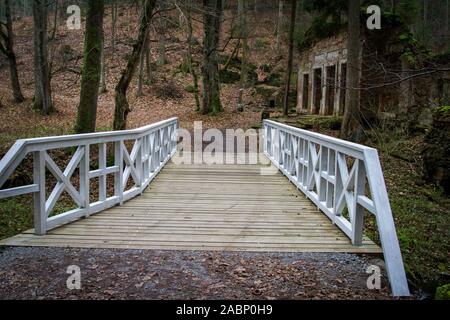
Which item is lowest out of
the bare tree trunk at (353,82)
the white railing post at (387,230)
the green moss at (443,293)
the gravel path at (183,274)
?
the gravel path at (183,274)

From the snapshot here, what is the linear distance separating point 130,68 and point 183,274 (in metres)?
7.70

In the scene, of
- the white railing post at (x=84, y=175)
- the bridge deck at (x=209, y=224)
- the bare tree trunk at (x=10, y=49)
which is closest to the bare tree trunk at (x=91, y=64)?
the bridge deck at (x=209, y=224)

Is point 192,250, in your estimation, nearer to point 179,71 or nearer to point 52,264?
point 52,264

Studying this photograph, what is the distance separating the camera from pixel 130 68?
1052 cm

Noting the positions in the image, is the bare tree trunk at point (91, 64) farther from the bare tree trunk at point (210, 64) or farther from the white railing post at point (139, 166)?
the bare tree trunk at point (210, 64)

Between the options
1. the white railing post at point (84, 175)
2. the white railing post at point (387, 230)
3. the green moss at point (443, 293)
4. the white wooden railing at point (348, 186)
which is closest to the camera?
the green moss at point (443, 293)

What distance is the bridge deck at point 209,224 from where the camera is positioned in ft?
15.1

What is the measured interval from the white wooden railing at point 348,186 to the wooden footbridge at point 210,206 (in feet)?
→ 0.03

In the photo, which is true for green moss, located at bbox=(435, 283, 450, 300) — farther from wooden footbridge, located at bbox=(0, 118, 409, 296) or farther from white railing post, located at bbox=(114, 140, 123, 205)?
white railing post, located at bbox=(114, 140, 123, 205)

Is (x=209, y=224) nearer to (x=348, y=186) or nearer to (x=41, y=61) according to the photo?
(x=348, y=186)

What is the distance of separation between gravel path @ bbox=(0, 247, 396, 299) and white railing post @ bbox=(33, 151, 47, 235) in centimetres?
45

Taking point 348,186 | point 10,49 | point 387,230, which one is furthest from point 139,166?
point 10,49

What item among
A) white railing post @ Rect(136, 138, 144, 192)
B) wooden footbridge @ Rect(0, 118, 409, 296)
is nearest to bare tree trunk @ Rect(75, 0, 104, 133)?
wooden footbridge @ Rect(0, 118, 409, 296)

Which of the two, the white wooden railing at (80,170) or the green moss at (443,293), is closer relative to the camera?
the green moss at (443,293)
